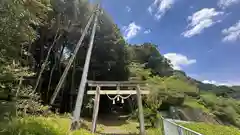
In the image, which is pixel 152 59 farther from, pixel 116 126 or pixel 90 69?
pixel 116 126

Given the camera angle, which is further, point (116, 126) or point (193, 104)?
point (193, 104)

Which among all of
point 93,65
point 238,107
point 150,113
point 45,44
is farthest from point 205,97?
point 45,44

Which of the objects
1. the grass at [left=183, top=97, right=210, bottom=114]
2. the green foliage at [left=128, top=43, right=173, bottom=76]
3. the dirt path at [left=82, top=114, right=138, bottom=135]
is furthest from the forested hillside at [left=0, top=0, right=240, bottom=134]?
the green foliage at [left=128, top=43, right=173, bottom=76]

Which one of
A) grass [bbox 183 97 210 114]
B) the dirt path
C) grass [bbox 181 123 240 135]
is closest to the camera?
grass [bbox 181 123 240 135]

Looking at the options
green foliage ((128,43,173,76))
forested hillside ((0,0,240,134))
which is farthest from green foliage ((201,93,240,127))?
green foliage ((128,43,173,76))

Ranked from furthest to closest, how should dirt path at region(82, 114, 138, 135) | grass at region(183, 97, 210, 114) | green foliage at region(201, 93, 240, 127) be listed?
1. green foliage at region(201, 93, 240, 127)
2. grass at region(183, 97, 210, 114)
3. dirt path at region(82, 114, 138, 135)

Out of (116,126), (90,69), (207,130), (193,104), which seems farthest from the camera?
(193,104)

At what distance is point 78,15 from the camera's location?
12.5m

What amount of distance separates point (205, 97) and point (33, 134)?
14.9 meters

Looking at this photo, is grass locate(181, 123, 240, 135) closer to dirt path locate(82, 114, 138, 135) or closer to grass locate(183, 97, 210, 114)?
dirt path locate(82, 114, 138, 135)

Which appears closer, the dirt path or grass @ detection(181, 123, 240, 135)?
grass @ detection(181, 123, 240, 135)

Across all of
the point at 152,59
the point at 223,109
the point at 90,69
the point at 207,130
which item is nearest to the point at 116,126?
the point at 90,69

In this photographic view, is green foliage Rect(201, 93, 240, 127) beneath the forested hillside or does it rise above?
beneath

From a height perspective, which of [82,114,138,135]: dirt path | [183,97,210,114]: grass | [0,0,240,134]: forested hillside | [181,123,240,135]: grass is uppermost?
[0,0,240,134]: forested hillside
